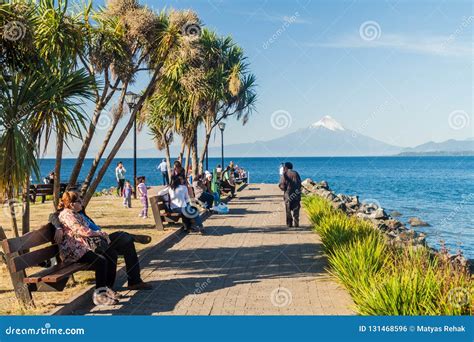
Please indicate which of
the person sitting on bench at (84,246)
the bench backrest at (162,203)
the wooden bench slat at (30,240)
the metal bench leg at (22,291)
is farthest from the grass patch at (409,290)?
the bench backrest at (162,203)

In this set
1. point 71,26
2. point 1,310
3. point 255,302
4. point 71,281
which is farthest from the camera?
point 71,26

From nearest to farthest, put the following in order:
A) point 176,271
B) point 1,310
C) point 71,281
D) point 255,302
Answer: point 1,310
point 255,302
point 71,281
point 176,271

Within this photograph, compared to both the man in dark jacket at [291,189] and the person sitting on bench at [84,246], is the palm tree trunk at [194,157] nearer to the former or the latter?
the man in dark jacket at [291,189]

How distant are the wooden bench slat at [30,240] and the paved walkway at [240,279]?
1086 mm

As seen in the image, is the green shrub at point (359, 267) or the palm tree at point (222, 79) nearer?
the green shrub at point (359, 267)

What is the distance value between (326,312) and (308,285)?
1536mm

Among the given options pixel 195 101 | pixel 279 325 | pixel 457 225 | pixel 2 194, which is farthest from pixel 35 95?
pixel 457 225

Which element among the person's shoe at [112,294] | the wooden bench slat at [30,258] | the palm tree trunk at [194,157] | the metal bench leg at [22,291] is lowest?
the person's shoe at [112,294]

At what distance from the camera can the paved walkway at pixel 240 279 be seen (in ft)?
24.0

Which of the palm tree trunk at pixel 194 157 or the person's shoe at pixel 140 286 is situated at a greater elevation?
the palm tree trunk at pixel 194 157

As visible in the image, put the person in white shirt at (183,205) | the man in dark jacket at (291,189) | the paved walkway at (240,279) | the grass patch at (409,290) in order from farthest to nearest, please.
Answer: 1. the man in dark jacket at (291,189)
2. the person in white shirt at (183,205)
3. the paved walkway at (240,279)
4. the grass patch at (409,290)

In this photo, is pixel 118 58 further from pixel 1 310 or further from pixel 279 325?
pixel 279 325

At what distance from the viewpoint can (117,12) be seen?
12312mm

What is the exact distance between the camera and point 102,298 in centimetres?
750
